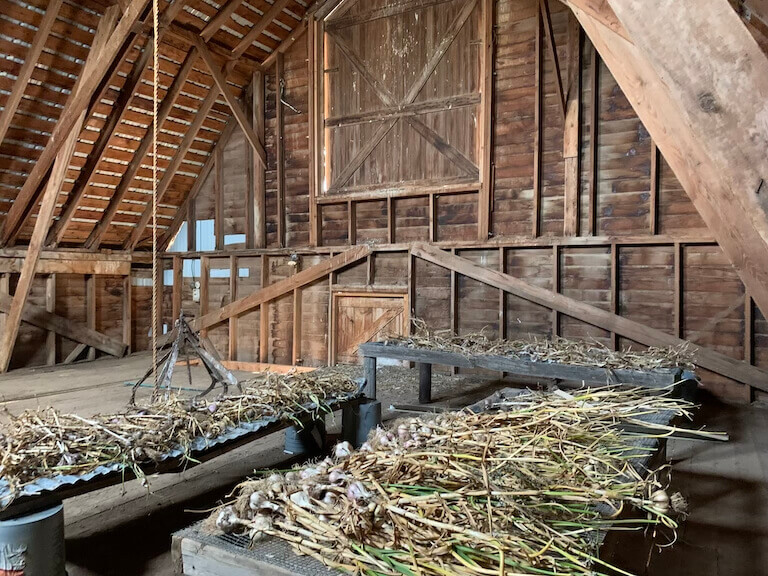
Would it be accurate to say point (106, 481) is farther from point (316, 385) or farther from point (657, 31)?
point (657, 31)

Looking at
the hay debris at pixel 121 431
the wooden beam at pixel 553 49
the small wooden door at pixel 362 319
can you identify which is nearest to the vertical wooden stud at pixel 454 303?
the small wooden door at pixel 362 319

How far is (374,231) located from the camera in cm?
759

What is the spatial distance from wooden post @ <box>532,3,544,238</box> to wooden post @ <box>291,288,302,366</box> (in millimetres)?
3461

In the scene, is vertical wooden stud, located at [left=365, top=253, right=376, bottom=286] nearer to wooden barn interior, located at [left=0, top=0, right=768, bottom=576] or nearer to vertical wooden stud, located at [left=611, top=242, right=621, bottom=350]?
wooden barn interior, located at [left=0, top=0, right=768, bottom=576]

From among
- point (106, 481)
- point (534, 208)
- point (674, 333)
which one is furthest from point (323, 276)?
point (106, 481)

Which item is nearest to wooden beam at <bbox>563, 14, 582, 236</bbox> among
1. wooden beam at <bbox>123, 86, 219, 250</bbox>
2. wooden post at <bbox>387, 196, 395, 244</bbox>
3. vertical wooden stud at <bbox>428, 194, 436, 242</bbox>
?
vertical wooden stud at <bbox>428, 194, 436, 242</bbox>

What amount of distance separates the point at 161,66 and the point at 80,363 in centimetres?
444

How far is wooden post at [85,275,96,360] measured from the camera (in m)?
8.54

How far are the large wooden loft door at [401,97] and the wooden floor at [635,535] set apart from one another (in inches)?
130

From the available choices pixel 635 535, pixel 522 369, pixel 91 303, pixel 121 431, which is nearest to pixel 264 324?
pixel 91 303

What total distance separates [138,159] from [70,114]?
1.63 m

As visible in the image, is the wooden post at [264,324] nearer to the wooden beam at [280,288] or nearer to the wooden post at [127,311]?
the wooden beam at [280,288]

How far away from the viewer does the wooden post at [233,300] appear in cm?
847

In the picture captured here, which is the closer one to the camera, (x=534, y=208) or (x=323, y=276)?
(x=534, y=208)
